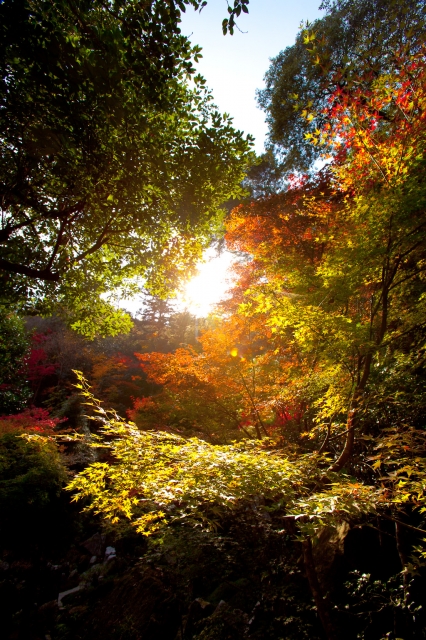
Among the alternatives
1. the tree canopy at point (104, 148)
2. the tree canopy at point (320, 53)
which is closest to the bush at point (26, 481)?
the tree canopy at point (104, 148)

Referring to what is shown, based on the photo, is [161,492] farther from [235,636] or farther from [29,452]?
[29,452]

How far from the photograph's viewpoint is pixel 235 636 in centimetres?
390

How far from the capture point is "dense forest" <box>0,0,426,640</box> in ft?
10.0

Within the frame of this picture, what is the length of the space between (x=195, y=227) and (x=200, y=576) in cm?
632

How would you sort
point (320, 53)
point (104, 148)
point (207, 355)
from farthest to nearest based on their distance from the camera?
point (320, 53) → point (207, 355) → point (104, 148)

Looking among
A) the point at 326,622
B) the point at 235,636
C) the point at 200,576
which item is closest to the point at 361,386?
the point at 326,622

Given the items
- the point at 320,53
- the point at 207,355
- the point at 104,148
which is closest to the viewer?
the point at 104,148

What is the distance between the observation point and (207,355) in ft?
21.4

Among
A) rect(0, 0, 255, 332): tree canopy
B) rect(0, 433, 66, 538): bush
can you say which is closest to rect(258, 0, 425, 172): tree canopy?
rect(0, 0, 255, 332): tree canopy

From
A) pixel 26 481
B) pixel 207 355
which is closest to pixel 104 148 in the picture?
pixel 207 355

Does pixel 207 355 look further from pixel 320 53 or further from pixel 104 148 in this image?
pixel 320 53

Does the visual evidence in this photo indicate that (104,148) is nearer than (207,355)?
Yes

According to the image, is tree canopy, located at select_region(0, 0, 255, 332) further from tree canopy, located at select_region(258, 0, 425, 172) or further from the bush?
tree canopy, located at select_region(258, 0, 425, 172)

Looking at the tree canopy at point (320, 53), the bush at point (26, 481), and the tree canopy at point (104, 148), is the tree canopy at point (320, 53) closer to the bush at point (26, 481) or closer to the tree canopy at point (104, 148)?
the tree canopy at point (104, 148)
